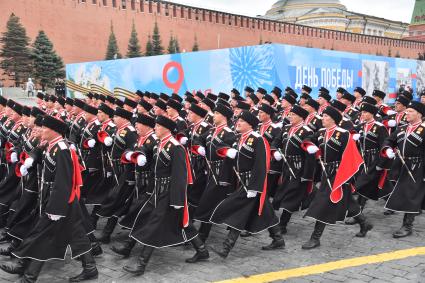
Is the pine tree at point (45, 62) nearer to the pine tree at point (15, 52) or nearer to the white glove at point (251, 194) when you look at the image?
the pine tree at point (15, 52)

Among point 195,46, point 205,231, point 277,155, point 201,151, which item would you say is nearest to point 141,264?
point 205,231

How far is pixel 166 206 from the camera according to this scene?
5.27 metres

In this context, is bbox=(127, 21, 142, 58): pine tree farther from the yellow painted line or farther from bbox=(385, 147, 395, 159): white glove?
the yellow painted line

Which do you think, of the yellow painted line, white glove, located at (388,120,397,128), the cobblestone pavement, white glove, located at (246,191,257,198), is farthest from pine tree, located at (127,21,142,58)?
the yellow painted line

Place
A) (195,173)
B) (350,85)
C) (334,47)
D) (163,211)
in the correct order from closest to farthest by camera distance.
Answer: (163,211)
(195,173)
(350,85)
(334,47)

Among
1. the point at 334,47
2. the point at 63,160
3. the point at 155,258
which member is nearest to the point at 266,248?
the point at 155,258

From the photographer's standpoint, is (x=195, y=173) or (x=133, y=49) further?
(x=133, y=49)

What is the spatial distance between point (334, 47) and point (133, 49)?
28.1m

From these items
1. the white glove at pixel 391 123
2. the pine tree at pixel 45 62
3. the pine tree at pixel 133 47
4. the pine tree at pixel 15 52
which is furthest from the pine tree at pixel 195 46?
the white glove at pixel 391 123

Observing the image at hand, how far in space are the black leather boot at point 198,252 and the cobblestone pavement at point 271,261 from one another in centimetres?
8

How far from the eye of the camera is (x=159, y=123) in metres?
5.40

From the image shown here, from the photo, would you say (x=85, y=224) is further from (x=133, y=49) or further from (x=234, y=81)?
(x=133, y=49)

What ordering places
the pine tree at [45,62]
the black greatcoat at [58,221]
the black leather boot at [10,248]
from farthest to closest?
1. the pine tree at [45,62]
2. the black leather boot at [10,248]
3. the black greatcoat at [58,221]

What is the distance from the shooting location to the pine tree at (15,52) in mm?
38656
